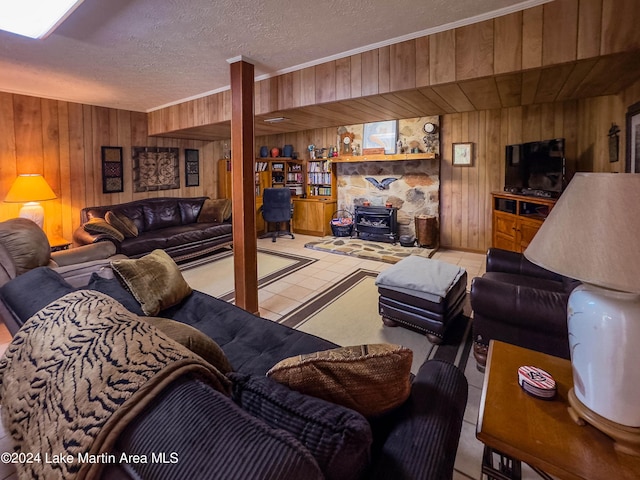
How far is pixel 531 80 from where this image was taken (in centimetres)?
→ 263

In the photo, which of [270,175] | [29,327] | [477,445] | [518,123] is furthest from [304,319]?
[270,175]

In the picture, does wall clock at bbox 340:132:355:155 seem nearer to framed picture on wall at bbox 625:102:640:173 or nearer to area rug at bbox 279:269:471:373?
area rug at bbox 279:269:471:373

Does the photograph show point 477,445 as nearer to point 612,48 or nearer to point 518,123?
point 612,48

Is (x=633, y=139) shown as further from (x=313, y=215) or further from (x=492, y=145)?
(x=313, y=215)

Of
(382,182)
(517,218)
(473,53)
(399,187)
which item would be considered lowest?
(517,218)

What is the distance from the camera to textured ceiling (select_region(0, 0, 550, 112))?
204cm

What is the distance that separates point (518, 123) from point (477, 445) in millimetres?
4557

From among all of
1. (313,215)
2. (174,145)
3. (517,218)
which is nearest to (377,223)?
(313,215)

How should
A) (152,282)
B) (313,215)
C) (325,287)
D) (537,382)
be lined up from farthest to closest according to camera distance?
(313,215) < (325,287) < (152,282) < (537,382)

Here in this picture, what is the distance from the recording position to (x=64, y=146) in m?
4.58

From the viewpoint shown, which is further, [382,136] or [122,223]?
[382,136]

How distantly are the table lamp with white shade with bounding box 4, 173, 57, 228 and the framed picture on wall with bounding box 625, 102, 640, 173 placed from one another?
6.00 meters

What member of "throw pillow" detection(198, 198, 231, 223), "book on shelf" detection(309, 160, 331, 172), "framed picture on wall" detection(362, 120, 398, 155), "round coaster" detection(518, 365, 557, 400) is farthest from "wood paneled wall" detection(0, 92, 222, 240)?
"round coaster" detection(518, 365, 557, 400)

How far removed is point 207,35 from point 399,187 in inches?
167
